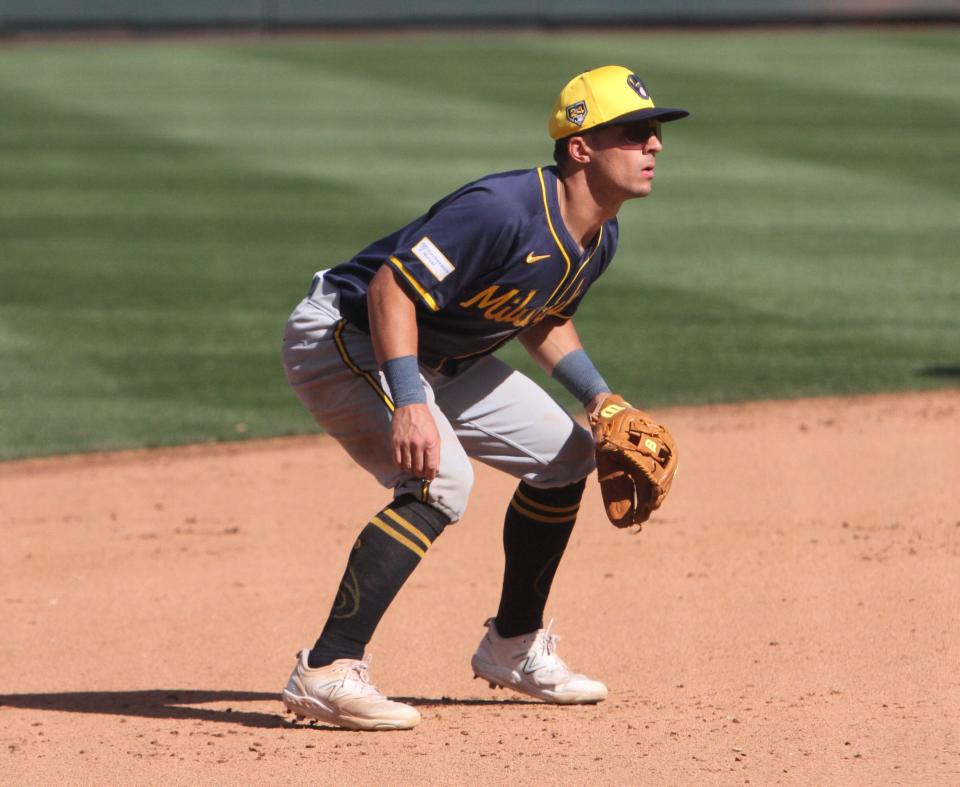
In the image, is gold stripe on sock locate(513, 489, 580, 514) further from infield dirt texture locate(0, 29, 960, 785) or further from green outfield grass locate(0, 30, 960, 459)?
green outfield grass locate(0, 30, 960, 459)

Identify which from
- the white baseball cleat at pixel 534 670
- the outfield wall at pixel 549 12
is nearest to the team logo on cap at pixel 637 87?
the white baseball cleat at pixel 534 670

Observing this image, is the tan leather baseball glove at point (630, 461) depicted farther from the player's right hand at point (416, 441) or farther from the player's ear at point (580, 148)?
the player's ear at point (580, 148)

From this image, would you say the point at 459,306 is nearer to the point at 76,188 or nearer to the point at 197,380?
the point at 197,380

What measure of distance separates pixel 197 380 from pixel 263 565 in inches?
107

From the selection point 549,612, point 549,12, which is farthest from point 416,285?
point 549,12

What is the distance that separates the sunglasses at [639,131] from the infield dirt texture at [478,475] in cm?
148

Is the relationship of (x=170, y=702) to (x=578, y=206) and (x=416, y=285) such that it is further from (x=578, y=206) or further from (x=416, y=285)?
(x=578, y=206)

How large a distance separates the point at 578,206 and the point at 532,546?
97 centimetres

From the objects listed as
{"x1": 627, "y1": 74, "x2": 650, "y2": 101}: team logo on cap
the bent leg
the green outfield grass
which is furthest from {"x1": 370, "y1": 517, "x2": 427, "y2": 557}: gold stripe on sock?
the green outfield grass

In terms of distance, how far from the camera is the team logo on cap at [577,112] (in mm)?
4062

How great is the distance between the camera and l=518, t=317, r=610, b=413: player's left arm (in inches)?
180

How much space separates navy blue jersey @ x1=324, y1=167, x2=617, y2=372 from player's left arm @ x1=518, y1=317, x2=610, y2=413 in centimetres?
19

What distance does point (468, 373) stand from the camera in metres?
4.44

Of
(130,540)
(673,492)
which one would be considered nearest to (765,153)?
(673,492)
